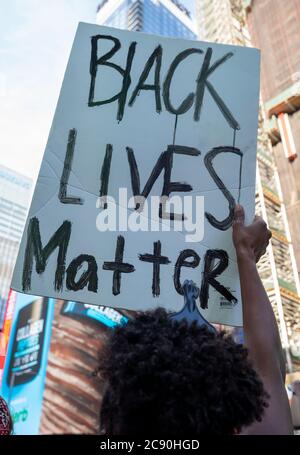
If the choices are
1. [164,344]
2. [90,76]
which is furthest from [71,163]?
[164,344]

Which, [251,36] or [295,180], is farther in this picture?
[251,36]

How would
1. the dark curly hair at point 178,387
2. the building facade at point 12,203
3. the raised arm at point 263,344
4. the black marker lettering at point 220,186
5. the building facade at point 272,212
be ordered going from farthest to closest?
1. the building facade at point 12,203
2. the building facade at point 272,212
3. the black marker lettering at point 220,186
4. the raised arm at point 263,344
5. the dark curly hair at point 178,387

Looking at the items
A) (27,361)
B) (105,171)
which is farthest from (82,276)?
(27,361)

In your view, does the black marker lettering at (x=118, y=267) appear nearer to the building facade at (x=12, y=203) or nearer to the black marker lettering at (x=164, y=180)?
the black marker lettering at (x=164, y=180)

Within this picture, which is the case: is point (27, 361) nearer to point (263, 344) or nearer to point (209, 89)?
point (209, 89)

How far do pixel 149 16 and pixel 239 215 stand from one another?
332 ft

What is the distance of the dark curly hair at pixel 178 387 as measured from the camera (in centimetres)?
95

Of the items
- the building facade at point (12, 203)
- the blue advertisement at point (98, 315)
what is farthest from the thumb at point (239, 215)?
the building facade at point (12, 203)

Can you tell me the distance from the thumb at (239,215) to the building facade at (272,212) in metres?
13.8

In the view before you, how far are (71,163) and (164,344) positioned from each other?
4.55 feet

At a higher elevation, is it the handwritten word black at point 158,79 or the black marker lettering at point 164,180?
the handwritten word black at point 158,79

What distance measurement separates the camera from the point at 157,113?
236 centimetres

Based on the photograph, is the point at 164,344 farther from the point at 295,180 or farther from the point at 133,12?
the point at 133,12

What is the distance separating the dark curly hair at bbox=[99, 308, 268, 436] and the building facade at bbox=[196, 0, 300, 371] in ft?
48.2
